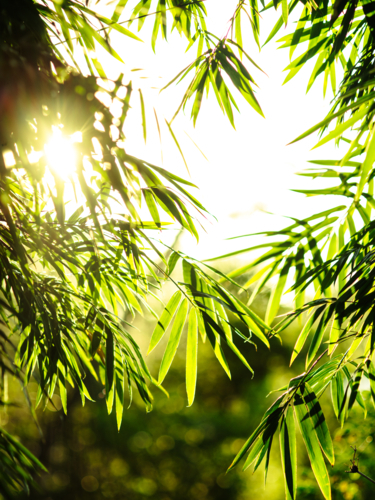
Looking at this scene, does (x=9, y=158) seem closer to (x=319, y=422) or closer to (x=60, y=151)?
(x=60, y=151)

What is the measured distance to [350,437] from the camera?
6.33 ft

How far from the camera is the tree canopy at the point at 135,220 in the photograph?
2.13 feet

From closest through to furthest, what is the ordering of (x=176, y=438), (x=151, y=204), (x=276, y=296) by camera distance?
(x=151, y=204) → (x=276, y=296) → (x=176, y=438)

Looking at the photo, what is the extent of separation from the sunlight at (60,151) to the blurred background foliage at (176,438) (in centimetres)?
399

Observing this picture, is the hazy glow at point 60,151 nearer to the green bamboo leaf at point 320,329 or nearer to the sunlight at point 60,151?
the sunlight at point 60,151

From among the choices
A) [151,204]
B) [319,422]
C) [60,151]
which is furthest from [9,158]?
[319,422]

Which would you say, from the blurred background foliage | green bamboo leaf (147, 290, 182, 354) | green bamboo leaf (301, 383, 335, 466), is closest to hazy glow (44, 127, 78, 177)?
green bamboo leaf (147, 290, 182, 354)

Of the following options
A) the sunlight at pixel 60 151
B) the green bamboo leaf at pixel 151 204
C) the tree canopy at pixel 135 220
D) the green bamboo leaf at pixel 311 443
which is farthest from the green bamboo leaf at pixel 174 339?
the sunlight at pixel 60 151

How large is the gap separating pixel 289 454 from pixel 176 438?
4.01m

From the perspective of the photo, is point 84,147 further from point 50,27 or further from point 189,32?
point 189,32

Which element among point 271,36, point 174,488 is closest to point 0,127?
point 271,36

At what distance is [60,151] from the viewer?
68 centimetres

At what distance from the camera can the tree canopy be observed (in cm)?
65

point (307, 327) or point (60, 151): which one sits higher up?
point (60, 151)
